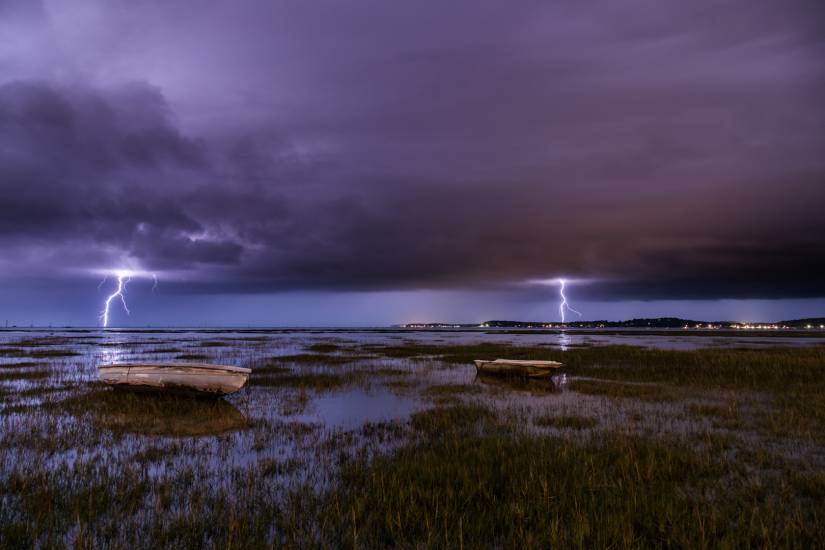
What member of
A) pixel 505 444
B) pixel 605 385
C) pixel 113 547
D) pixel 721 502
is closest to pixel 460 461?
pixel 505 444

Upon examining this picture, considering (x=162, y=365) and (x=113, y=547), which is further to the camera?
(x=162, y=365)

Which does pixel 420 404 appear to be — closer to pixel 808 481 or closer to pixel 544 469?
pixel 544 469

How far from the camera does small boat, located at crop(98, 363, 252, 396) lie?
1449 cm

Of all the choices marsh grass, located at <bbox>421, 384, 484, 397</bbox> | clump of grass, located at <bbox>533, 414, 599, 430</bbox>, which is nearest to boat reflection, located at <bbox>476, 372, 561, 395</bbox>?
marsh grass, located at <bbox>421, 384, 484, 397</bbox>

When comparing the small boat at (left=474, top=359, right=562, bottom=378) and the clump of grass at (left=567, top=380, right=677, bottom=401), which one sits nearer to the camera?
the clump of grass at (left=567, top=380, right=677, bottom=401)

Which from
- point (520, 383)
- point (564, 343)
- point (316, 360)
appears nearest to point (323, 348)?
point (316, 360)

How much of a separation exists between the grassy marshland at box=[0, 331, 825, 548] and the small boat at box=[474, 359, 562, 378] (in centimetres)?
508

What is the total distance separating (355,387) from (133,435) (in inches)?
384

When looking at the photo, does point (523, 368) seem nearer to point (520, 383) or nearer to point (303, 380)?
point (520, 383)

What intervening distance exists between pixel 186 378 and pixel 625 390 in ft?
58.3

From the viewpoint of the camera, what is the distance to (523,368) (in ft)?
69.3

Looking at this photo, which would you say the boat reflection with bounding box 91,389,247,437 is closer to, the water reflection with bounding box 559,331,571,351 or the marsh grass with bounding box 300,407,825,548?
the marsh grass with bounding box 300,407,825,548

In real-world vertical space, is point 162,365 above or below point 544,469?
above

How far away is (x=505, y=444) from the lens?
9148 mm
